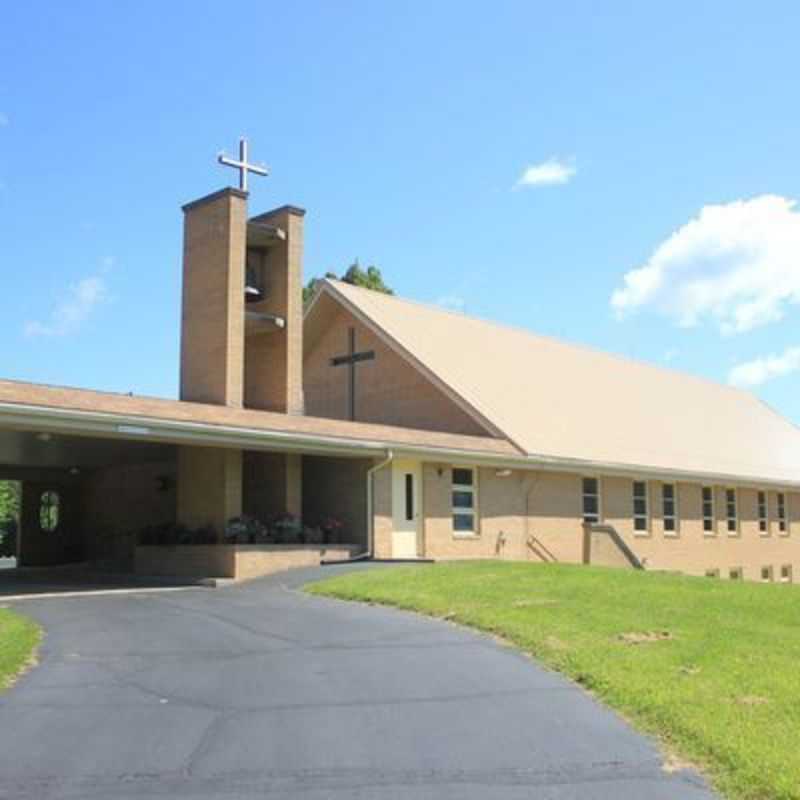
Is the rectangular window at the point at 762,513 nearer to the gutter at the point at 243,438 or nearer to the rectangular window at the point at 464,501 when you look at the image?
the gutter at the point at 243,438

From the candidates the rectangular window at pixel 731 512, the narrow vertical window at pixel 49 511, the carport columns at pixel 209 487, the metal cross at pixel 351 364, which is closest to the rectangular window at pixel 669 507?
the rectangular window at pixel 731 512

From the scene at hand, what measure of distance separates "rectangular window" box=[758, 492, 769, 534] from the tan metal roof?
16706 mm

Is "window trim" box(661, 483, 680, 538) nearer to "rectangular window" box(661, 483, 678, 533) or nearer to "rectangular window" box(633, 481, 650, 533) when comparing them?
"rectangular window" box(661, 483, 678, 533)

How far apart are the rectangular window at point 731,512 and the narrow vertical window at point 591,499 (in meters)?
7.87

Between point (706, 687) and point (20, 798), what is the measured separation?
5.36 metres

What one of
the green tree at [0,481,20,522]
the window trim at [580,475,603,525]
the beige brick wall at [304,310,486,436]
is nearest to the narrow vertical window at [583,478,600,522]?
the window trim at [580,475,603,525]

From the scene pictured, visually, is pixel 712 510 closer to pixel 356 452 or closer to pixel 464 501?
pixel 464 501

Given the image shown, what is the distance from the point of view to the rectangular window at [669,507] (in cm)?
3186

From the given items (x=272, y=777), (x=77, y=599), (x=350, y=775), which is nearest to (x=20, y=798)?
(x=272, y=777)

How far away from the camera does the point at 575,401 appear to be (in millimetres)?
33188

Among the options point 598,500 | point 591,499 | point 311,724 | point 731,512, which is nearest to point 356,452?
point 591,499

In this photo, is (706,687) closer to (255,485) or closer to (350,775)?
(350,775)

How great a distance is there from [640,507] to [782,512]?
10336 millimetres

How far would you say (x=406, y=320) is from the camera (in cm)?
3150
